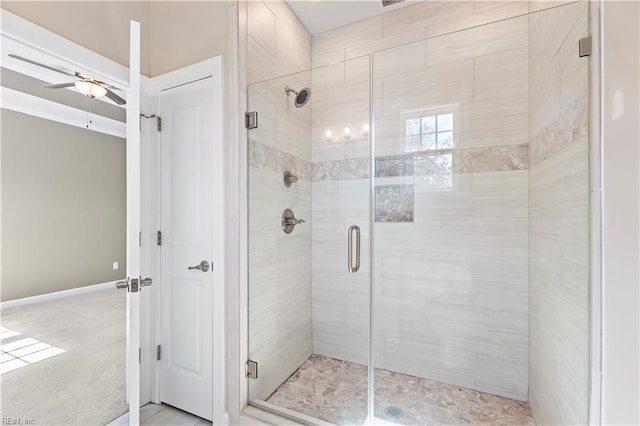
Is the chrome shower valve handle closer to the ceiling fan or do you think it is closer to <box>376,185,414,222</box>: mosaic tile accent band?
<box>376,185,414,222</box>: mosaic tile accent band

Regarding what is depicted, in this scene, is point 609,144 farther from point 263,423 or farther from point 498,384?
point 263,423

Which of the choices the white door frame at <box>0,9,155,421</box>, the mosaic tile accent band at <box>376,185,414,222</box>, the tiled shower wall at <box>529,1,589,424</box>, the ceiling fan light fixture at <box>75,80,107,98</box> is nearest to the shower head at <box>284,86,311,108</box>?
the mosaic tile accent band at <box>376,185,414,222</box>

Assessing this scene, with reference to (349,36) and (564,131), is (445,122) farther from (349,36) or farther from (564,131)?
(349,36)

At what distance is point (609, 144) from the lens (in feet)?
3.30

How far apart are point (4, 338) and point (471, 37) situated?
3153mm

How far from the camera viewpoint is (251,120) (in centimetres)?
172

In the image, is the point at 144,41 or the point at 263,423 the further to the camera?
the point at 144,41

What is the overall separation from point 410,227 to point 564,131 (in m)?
1.00

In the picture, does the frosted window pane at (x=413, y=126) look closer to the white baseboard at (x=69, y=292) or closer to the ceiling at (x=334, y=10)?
the ceiling at (x=334, y=10)

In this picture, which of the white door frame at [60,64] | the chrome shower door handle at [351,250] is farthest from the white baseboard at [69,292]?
the chrome shower door handle at [351,250]

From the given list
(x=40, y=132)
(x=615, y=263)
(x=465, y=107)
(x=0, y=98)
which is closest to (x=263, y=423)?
(x=615, y=263)

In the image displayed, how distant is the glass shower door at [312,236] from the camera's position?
1805mm

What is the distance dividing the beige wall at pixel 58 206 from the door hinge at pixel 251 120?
697 mm

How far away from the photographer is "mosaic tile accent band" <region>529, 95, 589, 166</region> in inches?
44.4
